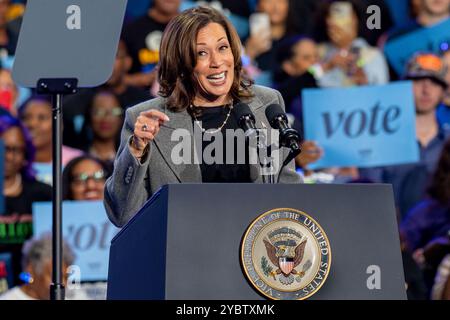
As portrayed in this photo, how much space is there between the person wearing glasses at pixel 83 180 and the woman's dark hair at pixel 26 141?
251mm

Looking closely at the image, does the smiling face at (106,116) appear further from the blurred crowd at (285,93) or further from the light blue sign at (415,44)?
the light blue sign at (415,44)

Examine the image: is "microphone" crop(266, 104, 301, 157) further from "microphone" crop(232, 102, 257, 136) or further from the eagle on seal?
the eagle on seal

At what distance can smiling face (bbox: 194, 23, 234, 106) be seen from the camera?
10.4ft

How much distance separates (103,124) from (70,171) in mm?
397

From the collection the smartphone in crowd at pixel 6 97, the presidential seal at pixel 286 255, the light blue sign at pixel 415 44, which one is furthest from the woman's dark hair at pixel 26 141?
the presidential seal at pixel 286 255

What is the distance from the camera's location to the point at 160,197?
2.39 meters

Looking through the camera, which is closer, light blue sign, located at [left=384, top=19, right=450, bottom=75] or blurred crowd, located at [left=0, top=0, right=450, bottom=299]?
blurred crowd, located at [left=0, top=0, right=450, bottom=299]

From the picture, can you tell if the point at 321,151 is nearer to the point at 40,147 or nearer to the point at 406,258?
the point at 406,258

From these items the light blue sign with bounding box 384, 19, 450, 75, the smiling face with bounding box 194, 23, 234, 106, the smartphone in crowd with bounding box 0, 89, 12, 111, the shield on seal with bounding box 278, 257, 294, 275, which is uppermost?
the light blue sign with bounding box 384, 19, 450, 75

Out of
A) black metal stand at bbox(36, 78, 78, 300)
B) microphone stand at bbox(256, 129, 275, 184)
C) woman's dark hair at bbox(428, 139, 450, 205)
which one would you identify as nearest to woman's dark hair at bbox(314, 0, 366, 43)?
woman's dark hair at bbox(428, 139, 450, 205)

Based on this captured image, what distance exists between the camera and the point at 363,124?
21.0 ft

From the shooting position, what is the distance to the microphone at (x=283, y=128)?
8.59 ft

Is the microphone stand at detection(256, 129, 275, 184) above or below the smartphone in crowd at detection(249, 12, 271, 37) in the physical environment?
below

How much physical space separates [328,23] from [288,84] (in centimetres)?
51
